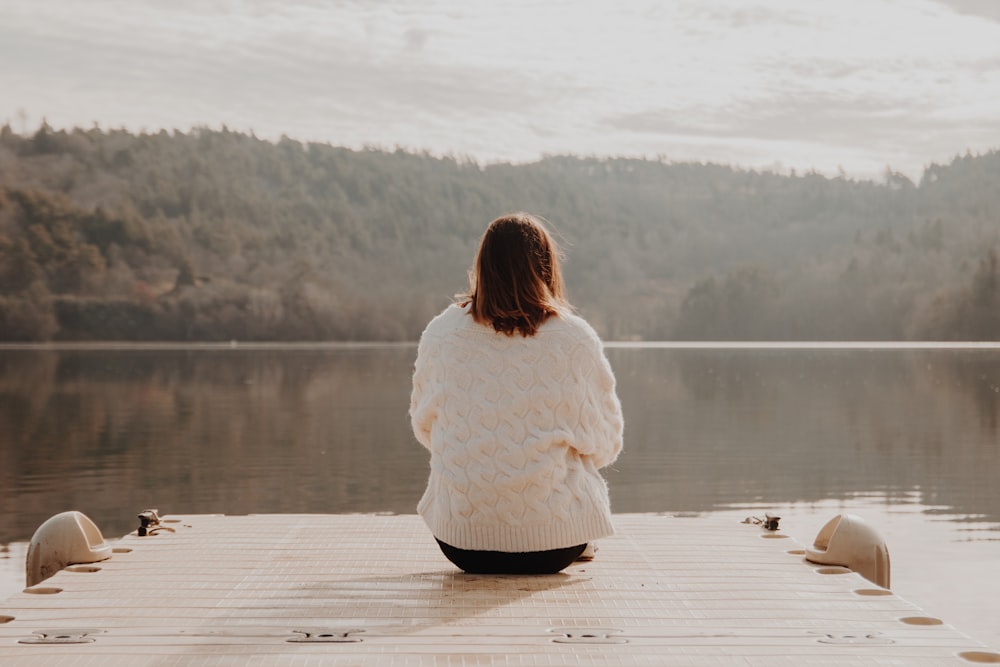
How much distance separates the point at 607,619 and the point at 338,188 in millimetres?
102234

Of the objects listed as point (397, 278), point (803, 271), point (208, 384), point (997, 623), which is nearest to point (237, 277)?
point (397, 278)

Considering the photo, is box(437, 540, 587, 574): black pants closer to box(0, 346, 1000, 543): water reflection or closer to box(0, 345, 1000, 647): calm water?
box(0, 345, 1000, 647): calm water

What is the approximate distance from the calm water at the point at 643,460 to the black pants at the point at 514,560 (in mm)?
3030

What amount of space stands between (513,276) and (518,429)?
19.7 inches

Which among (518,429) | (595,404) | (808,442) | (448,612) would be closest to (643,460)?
(808,442)

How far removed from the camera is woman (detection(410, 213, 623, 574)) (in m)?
3.88

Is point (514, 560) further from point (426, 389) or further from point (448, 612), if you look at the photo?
point (426, 389)

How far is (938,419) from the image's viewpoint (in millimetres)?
19578

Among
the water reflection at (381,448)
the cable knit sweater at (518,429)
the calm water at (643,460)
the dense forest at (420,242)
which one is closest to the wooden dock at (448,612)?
the cable knit sweater at (518,429)

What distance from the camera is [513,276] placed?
387 centimetres

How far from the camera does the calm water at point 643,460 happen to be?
9289mm

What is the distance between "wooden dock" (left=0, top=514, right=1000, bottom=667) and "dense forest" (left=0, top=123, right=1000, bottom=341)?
7362 cm

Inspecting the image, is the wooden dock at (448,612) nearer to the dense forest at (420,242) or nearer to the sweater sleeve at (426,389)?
the sweater sleeve at (426,389)

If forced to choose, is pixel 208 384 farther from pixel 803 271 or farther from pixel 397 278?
pixel 803 271
